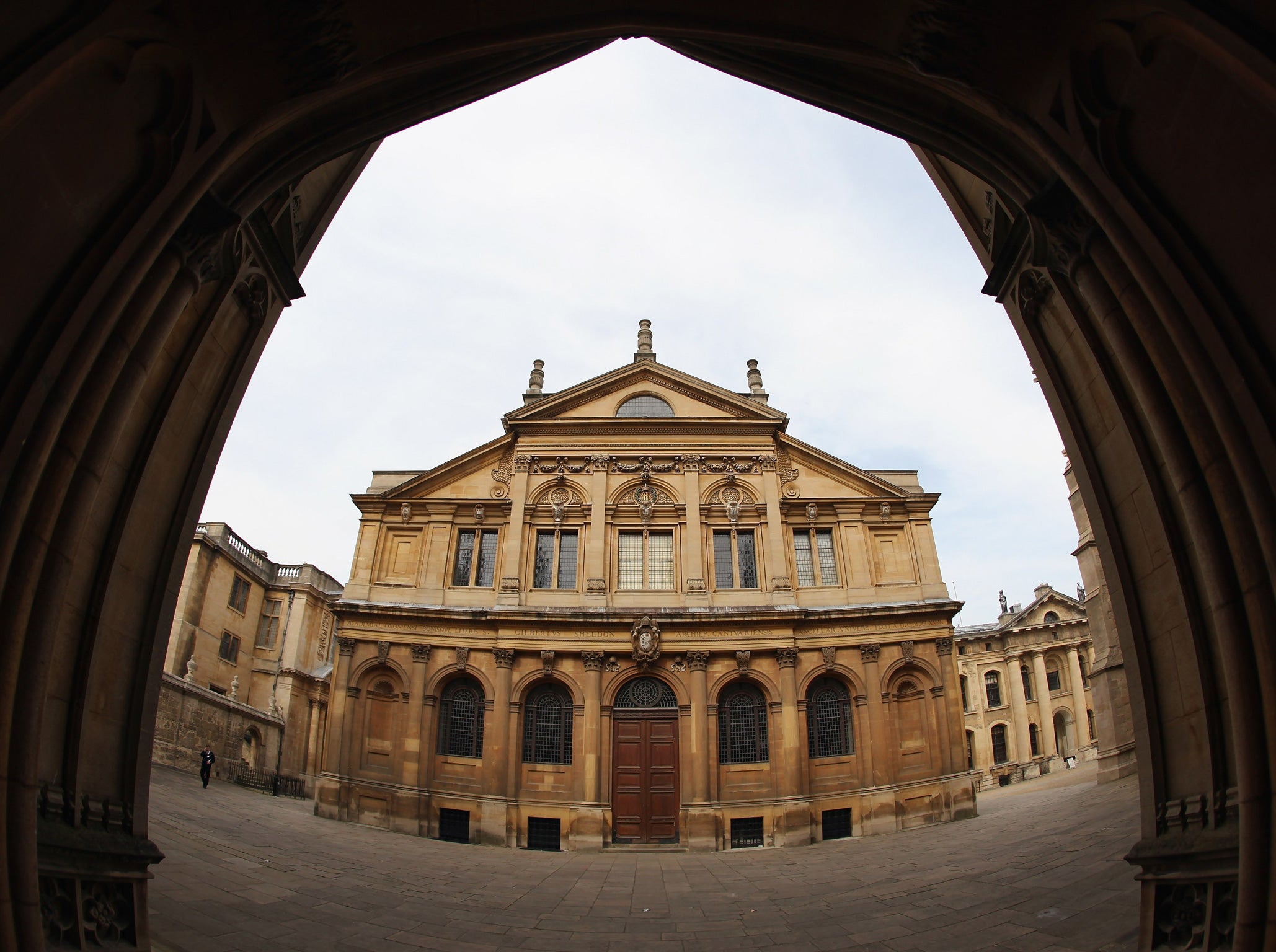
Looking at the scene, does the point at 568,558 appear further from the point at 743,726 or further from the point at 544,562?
the point at 743,726

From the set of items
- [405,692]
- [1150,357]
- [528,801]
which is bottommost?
[528,801]

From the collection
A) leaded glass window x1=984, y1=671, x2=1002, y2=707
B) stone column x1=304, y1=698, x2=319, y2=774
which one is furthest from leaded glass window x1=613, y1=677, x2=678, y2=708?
leaded glass window x1=984, y1=671, x2=1002, y2=707

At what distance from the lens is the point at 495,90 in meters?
7.30

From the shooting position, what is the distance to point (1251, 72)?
4.19 meters

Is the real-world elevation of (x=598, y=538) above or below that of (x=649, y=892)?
above

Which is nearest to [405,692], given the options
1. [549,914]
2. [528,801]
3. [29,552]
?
[528,801]

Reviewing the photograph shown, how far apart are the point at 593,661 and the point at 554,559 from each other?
4.18 metres

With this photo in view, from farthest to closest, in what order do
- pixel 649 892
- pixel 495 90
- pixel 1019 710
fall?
pixel 1019 710, pixel 649 892, pixel 495 90

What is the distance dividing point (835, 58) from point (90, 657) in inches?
327

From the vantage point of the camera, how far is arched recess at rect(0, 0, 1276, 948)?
470 centimetres

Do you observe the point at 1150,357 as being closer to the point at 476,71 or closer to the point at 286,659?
the point at 476,71

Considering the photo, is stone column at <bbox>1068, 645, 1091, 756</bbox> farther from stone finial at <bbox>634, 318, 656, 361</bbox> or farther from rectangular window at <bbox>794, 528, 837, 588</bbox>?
stone finial at <bbox>634, 318, 656, 361</bbox>

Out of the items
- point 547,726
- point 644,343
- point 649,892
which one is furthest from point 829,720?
point 644,343

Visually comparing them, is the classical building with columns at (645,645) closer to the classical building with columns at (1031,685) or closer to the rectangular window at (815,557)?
the rectangular window at (815,557)
